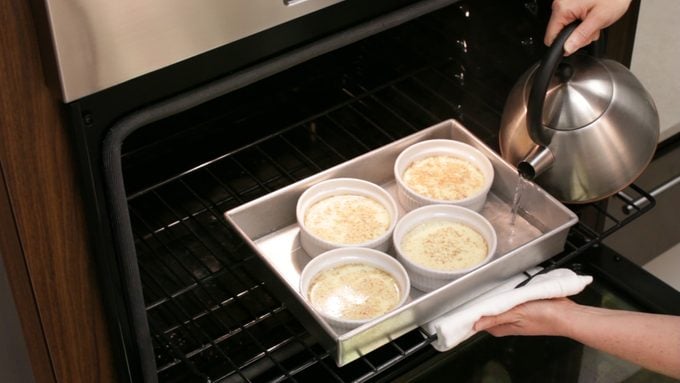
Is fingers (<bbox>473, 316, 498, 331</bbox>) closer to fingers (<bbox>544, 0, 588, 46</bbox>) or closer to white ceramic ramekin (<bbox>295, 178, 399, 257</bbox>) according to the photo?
white ceramic ramekin (<bbox>295, 178, 399, 257</bbox>)

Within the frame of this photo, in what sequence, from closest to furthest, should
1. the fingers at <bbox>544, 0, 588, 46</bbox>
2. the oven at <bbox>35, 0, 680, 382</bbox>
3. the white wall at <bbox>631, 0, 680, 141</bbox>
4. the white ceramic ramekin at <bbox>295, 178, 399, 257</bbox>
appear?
1. the oven at <bbox>35, 0, 680, 382</bbox>
2. the fingers at <bbox>544, 0, 588, 46</bbox>
3. the white ceramic ramekin at <bbox>295, 178, 399, 257</bbox>
4. the white wall at <bbox>631, 0, 680, 141</bbox>

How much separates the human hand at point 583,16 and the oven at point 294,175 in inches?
5.2

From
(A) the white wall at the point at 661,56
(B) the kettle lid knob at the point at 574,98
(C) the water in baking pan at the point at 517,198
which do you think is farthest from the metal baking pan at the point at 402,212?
(A) the white wall at the point at 661,56

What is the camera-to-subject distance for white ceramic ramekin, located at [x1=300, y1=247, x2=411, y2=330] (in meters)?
1.19

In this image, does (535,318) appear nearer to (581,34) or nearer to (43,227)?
(581,34)

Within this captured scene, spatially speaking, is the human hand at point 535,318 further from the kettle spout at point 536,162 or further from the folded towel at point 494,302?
A: the kettle spout at point 536,162

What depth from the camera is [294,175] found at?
1424 millimetres

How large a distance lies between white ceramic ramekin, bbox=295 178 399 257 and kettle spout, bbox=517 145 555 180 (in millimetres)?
182

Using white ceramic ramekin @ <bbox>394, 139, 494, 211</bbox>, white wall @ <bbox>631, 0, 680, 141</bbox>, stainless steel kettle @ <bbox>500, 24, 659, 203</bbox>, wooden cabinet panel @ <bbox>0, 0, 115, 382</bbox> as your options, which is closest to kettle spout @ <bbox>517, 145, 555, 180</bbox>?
stainless steel kettle @ <bbox>500, 24, 659, 203</bbox>

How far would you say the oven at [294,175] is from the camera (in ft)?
3.38

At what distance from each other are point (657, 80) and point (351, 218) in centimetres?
61

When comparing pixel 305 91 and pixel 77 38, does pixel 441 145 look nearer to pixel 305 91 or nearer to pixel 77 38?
pixel 305 91

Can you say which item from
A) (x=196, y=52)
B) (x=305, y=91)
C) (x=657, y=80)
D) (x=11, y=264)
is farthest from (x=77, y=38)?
(x=657, y=80)

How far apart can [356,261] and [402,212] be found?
14 centimetres
